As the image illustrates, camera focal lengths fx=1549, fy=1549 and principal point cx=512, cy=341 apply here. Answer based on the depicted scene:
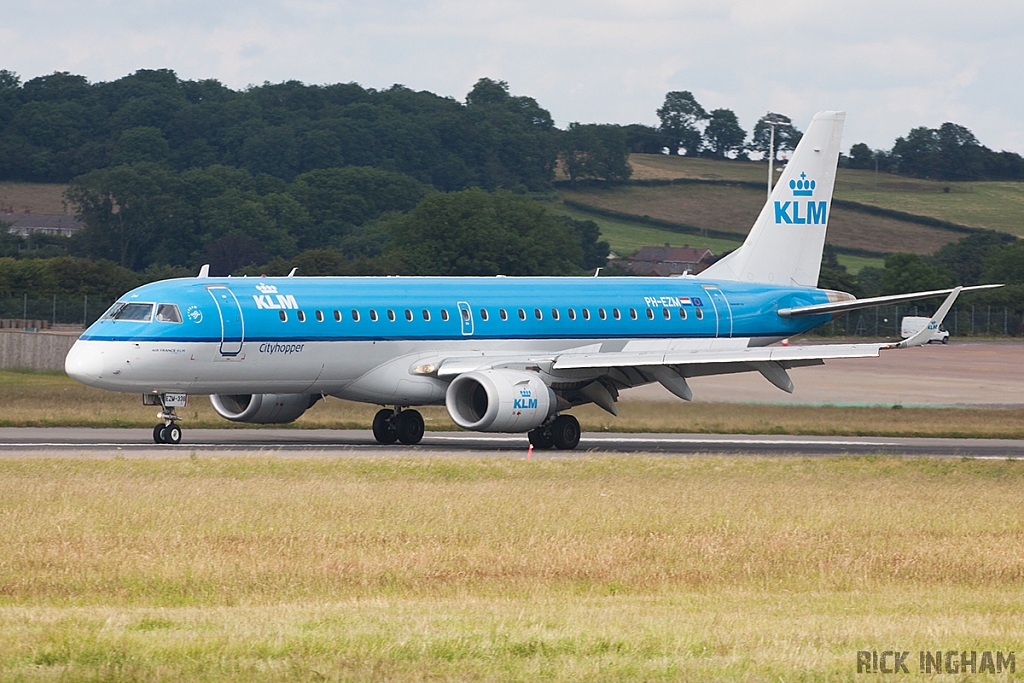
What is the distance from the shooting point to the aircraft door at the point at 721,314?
129 feet

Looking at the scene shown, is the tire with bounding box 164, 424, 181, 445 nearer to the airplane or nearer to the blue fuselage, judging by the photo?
the airplane

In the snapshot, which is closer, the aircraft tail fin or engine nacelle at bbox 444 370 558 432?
engine nacelle at bbox 444 370 558 432

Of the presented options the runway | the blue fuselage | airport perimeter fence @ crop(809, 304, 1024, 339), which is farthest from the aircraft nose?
airport perimeter fence @ crop(809, 304, 1024, 339)

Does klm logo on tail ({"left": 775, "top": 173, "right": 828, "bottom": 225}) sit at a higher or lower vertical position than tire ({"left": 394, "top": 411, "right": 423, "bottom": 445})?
higher

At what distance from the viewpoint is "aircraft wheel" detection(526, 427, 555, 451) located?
3422 cm

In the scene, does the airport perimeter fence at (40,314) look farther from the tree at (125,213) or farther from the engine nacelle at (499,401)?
the tree at (125,213)

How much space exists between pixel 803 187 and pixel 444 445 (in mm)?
13876

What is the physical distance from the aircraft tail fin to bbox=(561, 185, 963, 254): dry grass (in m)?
92.6

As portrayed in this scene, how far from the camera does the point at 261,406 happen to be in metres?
35.3

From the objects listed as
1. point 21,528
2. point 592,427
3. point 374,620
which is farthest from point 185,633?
point 592,427

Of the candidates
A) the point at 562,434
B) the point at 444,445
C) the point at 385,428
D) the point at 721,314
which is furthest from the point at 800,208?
the point at 385,428

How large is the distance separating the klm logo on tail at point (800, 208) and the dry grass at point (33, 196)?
13491cm

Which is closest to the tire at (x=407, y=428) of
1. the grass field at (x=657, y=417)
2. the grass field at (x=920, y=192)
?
the grass field at (x=657, y=417)

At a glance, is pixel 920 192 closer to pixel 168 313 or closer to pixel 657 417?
pixel 657 417
